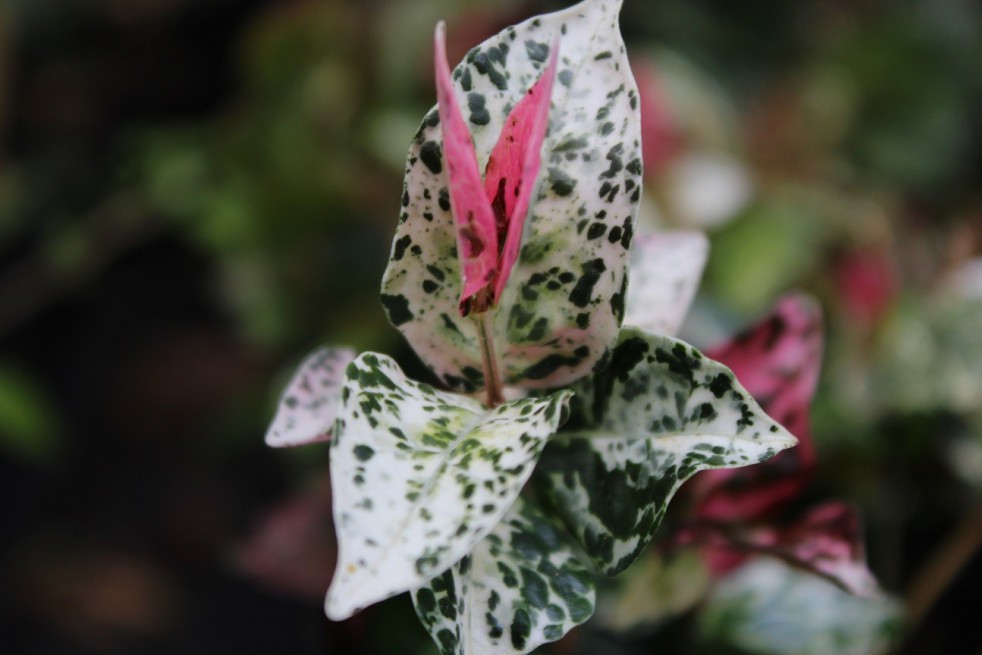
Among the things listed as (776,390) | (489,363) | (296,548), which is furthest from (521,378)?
(296,548)

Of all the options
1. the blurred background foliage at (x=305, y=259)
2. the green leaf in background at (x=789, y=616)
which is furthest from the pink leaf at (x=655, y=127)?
the green leaf in background at (x=789, y=616)

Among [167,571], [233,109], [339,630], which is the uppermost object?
[233,109]

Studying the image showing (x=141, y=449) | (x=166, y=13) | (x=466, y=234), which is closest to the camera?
(x=466, y=234)

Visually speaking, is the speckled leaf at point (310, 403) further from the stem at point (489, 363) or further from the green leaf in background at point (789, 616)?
the green leaf in background at point (789, 616)

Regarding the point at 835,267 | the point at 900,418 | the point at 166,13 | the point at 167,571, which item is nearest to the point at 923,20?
the point at 835,267

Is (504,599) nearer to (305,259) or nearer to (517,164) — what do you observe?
(517,164)

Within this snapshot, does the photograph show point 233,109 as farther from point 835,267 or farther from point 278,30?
point 835,267
